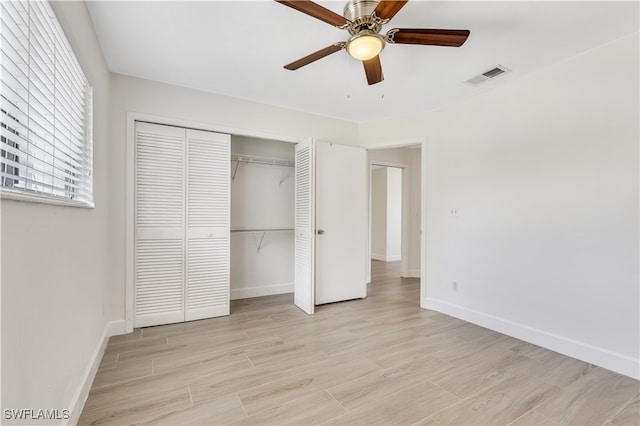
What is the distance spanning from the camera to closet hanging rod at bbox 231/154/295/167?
155 inches

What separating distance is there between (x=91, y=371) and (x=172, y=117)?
2352 millimetres

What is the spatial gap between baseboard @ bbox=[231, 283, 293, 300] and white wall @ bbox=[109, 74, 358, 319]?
1400 mm

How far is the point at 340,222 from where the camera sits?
155 inches

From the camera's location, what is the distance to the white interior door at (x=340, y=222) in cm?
380

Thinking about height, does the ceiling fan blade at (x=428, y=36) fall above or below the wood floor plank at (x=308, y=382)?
above

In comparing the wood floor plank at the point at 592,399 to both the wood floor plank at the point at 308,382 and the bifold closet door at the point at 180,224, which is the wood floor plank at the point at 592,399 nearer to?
the wood floor plank at the point at 308,382

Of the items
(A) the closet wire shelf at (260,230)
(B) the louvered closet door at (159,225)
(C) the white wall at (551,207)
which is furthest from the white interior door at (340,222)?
(B) the louvered closet door at (159,225)

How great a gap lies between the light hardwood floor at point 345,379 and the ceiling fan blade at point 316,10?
2293 millimetres

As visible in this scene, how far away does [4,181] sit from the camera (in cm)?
101

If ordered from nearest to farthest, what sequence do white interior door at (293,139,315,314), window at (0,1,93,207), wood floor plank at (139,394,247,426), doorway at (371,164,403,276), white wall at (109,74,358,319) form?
window at (0,1,93,207) < wood floor plank at (139,394,247,426) < white wall at (109,74,358,319) < white interior door at (293,139,315,314) < doorway at (371,164,403,276)

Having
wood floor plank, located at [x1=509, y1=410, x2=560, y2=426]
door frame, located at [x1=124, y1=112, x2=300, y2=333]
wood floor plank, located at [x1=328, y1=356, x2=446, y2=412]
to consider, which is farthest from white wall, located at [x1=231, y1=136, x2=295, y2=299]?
wood floor plank, located at [x1=509, y1=410, x2=560, y2=426]

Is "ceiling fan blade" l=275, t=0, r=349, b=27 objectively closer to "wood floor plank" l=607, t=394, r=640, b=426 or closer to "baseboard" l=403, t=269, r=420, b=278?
"wood floor plank" l=607, t=394, r=640, b=426

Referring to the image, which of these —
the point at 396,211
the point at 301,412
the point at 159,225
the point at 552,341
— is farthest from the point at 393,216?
the point at 301,412

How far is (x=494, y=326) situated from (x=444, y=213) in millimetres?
1322
